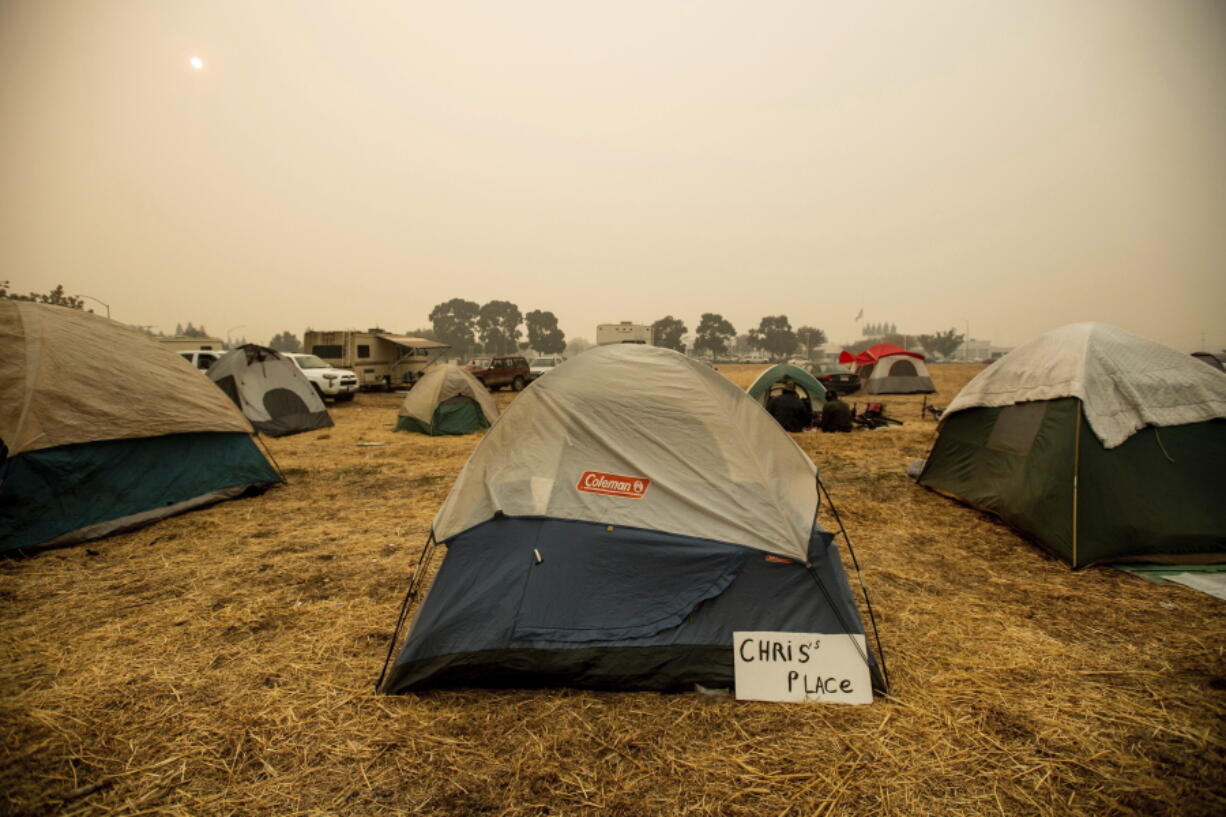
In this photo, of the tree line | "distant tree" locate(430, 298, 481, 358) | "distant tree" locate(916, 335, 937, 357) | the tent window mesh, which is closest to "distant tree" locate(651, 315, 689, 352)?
the tree line

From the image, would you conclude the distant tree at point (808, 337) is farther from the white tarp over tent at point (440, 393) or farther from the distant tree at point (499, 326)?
the white tarp over tent at point (440, 393)

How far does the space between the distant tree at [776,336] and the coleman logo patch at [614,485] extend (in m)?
107

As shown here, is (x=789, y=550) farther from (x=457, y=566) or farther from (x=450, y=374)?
(x=450, y=374)

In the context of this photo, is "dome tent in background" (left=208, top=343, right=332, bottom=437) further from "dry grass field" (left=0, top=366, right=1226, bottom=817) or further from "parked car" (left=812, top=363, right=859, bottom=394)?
"parked car" (left=812, top=363, right=859, bottom=394)

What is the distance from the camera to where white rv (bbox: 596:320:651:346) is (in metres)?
29.1

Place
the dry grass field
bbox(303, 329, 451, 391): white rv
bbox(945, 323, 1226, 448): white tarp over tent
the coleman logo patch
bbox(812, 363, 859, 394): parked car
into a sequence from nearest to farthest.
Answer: the dry grass field
the coleman logo patch
bbox(945, 323, 1226, 448): white tarp over tent
bbox(812, 363, 859, 394): parked car
bbox(303, 329, 451, 391): white rv

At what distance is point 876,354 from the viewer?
25.1m

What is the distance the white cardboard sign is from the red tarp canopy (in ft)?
76.7

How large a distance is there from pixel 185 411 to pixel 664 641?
6.90 m

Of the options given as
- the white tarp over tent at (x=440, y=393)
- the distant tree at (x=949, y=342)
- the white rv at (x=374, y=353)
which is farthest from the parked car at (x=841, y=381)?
the distant tree at (x=949, y=342)

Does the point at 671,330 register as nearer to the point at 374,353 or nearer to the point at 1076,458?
the point at 374,353

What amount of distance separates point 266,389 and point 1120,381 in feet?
51.3

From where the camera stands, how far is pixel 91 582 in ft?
14.5

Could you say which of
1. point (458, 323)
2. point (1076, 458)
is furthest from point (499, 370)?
point (458, 323)
